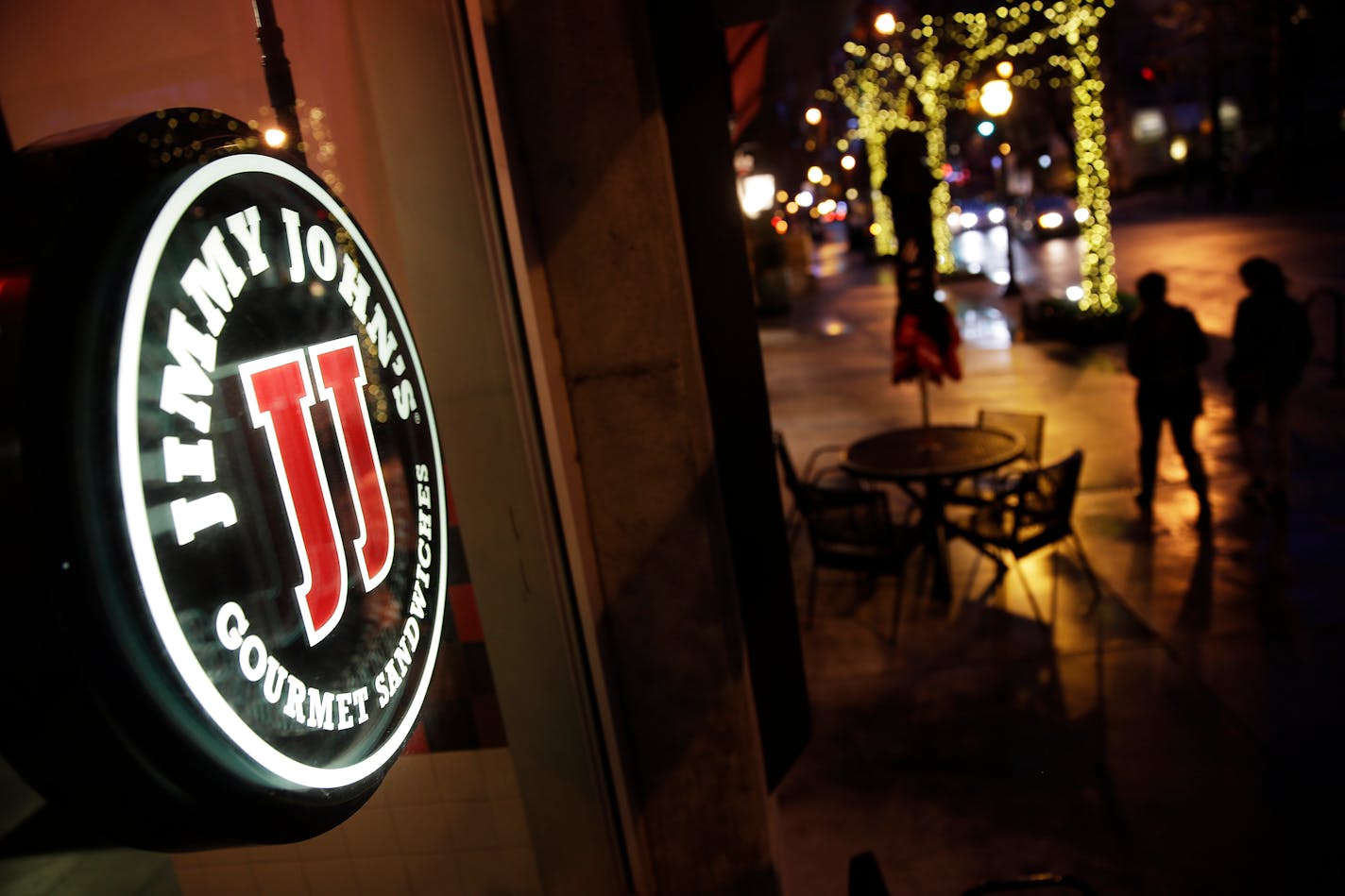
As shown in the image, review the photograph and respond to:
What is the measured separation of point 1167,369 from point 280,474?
666 centimetres

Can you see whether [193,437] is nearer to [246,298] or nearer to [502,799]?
[246,298]

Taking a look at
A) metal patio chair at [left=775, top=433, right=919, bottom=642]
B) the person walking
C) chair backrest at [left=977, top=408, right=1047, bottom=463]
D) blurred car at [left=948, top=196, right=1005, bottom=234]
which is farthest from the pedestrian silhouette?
blurred car at [left=948, top=196, right=1005, bottom=234]

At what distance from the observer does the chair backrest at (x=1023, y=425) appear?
22.2 feet

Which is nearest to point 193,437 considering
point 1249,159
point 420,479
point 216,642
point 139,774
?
point 216,642

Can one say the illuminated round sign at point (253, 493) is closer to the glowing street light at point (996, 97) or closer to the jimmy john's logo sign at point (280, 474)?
the jimmy john's logo sign at point (280, 474)

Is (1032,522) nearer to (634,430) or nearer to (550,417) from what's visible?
(634,430)

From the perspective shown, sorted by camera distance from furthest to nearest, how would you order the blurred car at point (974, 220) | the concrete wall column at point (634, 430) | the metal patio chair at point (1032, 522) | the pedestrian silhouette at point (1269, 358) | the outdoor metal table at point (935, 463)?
1. the blurred car at point (974, 220)
2. the pedestrian silhouette at point (1269, 358)
3. the outdoor metal table at point (935, 463)
4. the metal patio chair at point (1032, 522)
5. the concrete wall column at point (634, 430)

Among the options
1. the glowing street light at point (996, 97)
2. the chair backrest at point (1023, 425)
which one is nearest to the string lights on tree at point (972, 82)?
the glowing street light at point (996, 97)

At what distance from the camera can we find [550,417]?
2746mm

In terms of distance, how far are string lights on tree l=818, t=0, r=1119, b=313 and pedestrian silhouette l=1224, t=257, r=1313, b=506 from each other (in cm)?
211

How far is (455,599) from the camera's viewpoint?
2.90 m

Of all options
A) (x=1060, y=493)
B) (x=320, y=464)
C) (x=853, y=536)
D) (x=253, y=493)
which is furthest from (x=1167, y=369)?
(x=253, y=493)

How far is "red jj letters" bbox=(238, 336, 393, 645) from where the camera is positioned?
1299mm

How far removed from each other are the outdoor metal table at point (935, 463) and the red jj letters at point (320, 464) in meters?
4.85
